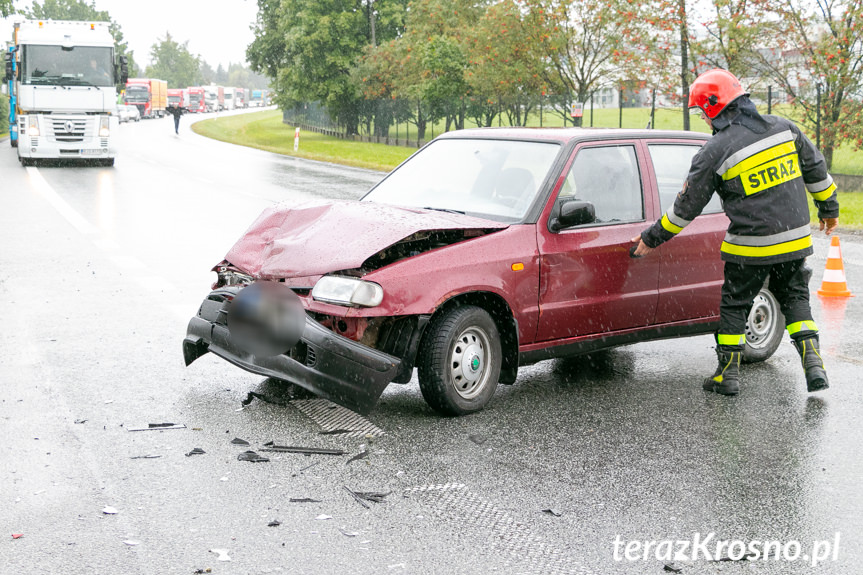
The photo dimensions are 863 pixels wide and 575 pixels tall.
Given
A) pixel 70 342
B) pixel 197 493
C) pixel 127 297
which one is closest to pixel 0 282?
pixel 127 297

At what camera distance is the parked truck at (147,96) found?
83.9 metres

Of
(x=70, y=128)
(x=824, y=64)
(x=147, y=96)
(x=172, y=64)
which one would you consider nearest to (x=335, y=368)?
(x=824, y=64)

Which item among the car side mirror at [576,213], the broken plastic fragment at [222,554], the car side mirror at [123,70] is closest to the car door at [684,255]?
the car side mirror at [576,213]

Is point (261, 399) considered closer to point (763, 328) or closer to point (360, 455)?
point (360, 455)

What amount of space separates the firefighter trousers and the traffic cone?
3.76 meters

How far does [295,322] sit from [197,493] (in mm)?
1209

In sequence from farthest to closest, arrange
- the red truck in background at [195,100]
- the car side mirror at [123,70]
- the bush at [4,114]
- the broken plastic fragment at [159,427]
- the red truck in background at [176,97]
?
the red truck in background at [195,100] < the red truck in background at [176,97] < the bush at [4,114] < the car side mirror at [123,70] < the broken plastic fragment at [159,427]

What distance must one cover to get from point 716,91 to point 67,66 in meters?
21.7

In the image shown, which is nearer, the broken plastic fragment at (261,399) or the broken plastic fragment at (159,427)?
the broken plastic fragment at (159,427)

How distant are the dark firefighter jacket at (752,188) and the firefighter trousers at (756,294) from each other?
0.35 ft

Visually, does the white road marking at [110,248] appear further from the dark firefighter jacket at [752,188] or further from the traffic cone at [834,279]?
the traffic cone at [834,279]

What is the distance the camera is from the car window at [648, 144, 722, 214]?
6.71 meters

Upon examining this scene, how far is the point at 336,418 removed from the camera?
5594 mm

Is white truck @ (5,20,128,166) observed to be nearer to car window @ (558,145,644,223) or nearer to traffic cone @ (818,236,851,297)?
traffic cone @ (818,236,851,297)
